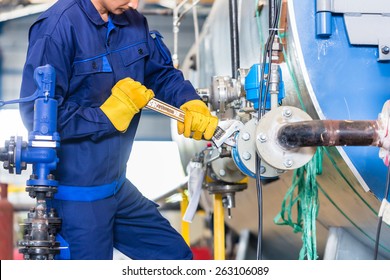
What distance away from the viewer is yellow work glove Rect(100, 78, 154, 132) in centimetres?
173

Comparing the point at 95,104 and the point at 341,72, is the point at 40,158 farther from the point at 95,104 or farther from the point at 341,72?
the point at 341,72

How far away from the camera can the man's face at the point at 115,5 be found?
1.84 meters

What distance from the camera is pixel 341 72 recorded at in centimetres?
174

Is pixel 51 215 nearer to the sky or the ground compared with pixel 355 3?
nearer to the ground

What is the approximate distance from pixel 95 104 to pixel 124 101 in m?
0.17

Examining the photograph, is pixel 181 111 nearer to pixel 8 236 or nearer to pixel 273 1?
pixel 273 1

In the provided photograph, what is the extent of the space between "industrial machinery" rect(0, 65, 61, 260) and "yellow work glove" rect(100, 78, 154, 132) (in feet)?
0.46

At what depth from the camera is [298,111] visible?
1672 millimetres

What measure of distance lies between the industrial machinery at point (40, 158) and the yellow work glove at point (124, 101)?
0.46 ft

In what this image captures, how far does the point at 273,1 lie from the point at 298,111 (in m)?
0.32

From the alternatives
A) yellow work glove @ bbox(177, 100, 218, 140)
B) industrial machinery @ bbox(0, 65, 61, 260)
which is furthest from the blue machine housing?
industrial machinery @ bbox(0, 65, 61, 260)

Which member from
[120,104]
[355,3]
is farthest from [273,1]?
[120,104]

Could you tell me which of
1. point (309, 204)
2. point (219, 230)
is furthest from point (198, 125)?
point (219, 230)

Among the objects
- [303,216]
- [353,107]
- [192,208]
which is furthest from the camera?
[192,208]
